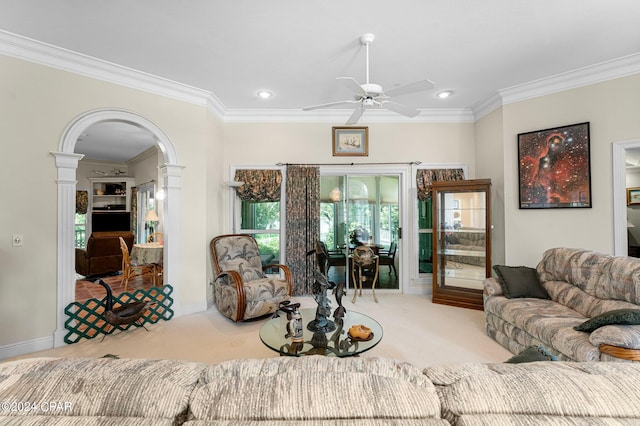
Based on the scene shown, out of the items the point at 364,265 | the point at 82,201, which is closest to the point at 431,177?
the point at 364,265

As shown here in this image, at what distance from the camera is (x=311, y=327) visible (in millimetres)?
2398

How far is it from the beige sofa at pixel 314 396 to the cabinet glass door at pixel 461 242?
3443 millimetres

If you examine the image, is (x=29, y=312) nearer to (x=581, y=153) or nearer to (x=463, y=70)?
(x=463, y=70)

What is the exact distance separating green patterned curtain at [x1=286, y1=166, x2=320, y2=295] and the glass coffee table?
1886 mm

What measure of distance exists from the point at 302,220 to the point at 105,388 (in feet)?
12.5

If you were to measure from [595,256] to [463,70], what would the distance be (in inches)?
96.0

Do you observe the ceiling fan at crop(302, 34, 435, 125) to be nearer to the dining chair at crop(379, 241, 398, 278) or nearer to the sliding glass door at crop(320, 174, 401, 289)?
the sliding glass door at crop(320, 174, 401, 289)

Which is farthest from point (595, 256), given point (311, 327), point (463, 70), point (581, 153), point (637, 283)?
point (311, 327)

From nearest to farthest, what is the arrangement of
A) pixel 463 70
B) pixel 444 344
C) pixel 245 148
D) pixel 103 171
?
1. pixel 444 344
2. pixel 463 70
3. pixel 245 148
4. pixel 103 171

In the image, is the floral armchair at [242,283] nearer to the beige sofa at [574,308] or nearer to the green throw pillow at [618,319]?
the beige sofa at [574,308]

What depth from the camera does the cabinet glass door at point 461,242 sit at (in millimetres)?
3967

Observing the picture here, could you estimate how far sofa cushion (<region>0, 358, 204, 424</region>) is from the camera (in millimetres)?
710

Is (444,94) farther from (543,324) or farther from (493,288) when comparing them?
(543,324)

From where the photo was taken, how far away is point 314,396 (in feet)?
2.38
